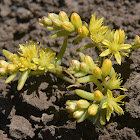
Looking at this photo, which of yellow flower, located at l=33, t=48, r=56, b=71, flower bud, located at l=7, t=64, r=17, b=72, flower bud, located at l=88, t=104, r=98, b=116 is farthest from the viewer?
yellow flower, located at l=33, t=48, r=56, b=71

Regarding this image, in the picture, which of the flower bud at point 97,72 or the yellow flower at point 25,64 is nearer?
the flower bud at point 97,72

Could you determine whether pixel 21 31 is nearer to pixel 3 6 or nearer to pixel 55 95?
pixel 3 6

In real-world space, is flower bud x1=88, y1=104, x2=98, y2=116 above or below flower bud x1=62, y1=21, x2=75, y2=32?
below

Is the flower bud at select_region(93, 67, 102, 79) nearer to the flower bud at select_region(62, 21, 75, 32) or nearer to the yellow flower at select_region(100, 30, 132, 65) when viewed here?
the yellow flower at select_region(100, 30, 132, 65)

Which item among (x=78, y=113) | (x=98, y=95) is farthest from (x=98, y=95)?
(x=78, y=113)

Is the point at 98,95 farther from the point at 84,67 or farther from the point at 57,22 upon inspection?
the point at 57,22

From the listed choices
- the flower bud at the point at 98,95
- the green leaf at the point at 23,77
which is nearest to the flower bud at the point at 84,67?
the flower bud at the point at 98,95

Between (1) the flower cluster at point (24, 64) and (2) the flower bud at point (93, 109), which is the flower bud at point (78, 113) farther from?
(1) the flower cluster at point (24, 64)

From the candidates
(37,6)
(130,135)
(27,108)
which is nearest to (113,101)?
(130,135)

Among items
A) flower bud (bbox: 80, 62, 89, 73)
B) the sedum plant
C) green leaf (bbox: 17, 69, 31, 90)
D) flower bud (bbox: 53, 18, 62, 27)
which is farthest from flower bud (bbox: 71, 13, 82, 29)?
green leaf (bbox: 17, 69, 31, 90)
